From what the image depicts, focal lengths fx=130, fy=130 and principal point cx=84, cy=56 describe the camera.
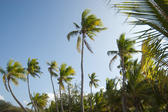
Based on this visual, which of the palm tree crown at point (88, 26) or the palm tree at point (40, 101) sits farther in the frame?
the palm tree at point (40, 101)

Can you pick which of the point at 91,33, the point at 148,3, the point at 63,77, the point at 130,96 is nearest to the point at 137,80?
the point at 130,96

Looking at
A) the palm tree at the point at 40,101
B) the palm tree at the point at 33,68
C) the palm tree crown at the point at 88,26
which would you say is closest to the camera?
the palm tree crown at the point at 88,26

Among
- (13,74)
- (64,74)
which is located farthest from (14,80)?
(64,74)

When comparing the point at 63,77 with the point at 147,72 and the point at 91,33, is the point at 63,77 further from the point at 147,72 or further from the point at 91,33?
the point at 147,72

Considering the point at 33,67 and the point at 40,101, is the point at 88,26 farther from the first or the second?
the point at 40,101

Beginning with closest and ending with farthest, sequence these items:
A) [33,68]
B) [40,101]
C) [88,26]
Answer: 1. [88,26]
2. [33,68]
3. [40,101]

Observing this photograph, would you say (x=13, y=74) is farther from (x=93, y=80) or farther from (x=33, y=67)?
(x=93, y=80)

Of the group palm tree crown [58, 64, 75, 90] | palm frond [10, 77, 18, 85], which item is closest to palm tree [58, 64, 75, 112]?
palm tree crown [58, 64, 75, 90]

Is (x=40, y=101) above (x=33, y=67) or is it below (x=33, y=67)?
below

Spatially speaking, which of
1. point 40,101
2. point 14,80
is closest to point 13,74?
point 14,80

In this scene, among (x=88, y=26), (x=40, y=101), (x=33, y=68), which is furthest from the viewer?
(x=40, y=101)

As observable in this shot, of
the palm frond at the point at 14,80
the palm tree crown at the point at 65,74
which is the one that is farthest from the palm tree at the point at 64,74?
the palm frond at the point at 14,80

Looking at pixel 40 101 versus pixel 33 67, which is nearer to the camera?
pixel 33 67

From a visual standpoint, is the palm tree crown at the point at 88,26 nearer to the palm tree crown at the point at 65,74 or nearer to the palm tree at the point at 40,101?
the palm tree crown at the point at 65,74
